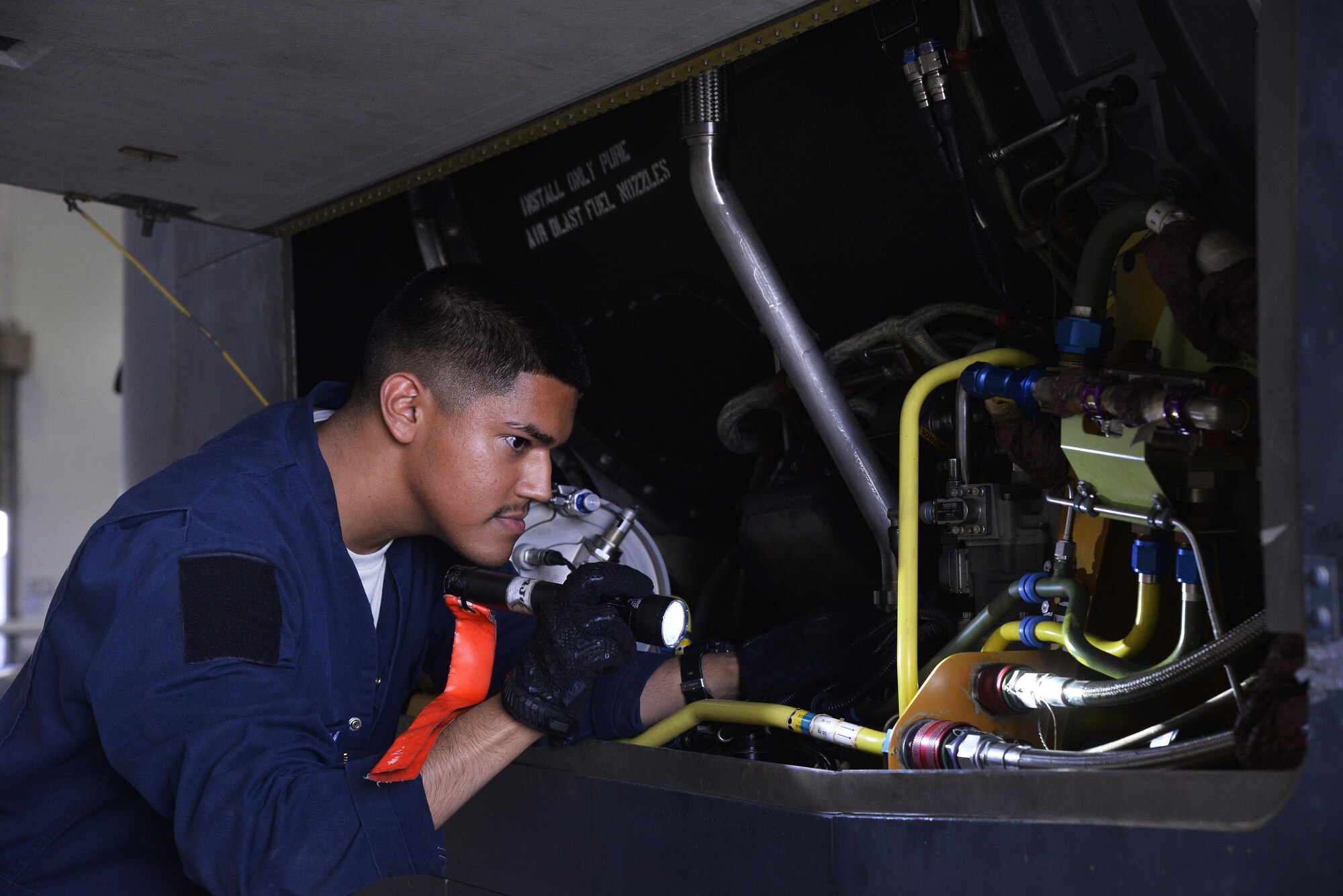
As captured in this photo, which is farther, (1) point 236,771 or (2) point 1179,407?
(1) point 236,771

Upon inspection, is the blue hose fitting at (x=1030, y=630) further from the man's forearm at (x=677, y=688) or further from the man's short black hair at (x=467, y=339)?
the man's short black hair at (x=467, y=339)

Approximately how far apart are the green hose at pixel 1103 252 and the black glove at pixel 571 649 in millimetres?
608

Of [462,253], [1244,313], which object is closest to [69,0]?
[462,253]

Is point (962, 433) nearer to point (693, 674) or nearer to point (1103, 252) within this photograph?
point (1103, 252)

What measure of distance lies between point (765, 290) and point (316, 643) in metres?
0.75

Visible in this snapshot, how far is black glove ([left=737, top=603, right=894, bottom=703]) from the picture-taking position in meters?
1.49

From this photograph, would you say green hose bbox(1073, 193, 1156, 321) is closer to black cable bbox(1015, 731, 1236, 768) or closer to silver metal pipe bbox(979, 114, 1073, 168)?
silver metal pipe bbox(979, 114, 1073, 168)

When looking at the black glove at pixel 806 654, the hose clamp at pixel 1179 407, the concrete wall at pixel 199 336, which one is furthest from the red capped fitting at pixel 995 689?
the concrete wall at pixel 199 336

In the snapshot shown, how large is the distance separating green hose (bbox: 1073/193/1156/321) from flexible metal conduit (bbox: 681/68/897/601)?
1.22 ft

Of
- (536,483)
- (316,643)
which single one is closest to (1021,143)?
(536,483)

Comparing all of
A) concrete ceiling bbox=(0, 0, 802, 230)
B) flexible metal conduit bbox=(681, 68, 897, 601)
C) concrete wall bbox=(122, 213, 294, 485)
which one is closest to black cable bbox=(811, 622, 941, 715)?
flexible metal conduit bbox=(681, 68, 897, 601)

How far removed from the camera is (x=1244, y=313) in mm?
1047

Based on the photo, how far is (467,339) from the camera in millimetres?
1516

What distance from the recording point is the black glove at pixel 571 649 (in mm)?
1322
